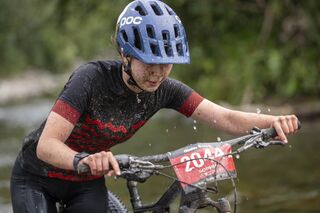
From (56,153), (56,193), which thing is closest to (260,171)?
(56,193)

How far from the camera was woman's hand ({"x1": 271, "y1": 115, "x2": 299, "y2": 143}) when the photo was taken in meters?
4.61

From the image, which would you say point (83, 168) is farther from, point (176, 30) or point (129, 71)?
point (176, 30)

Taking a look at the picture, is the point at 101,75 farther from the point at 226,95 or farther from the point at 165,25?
the point at 226,95

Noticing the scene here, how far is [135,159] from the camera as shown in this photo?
4.09 m

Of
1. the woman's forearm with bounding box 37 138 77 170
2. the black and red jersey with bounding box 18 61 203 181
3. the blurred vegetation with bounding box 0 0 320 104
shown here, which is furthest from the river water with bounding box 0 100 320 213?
the blurred vegetation with bounding box 0 0 320 104

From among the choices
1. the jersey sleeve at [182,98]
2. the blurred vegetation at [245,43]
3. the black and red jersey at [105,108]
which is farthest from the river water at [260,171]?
the blurred vegetation at [245,43]

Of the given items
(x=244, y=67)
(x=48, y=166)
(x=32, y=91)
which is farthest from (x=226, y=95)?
(x=32, y=91)

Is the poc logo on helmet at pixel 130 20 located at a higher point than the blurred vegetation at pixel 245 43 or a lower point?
lower

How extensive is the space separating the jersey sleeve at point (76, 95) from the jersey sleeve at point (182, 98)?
564 millimetres

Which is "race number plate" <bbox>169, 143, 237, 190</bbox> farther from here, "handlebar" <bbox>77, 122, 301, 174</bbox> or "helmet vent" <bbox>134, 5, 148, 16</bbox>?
"helmet vent" <bbox>134, 5, 148, 16</bbox>

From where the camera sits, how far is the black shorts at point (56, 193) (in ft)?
16.8

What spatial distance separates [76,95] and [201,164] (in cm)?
89

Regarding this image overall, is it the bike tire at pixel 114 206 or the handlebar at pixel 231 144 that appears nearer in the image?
the handlebar at pixel 231 144

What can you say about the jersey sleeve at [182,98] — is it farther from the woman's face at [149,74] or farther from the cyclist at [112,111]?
the woman's face at [149,74]
